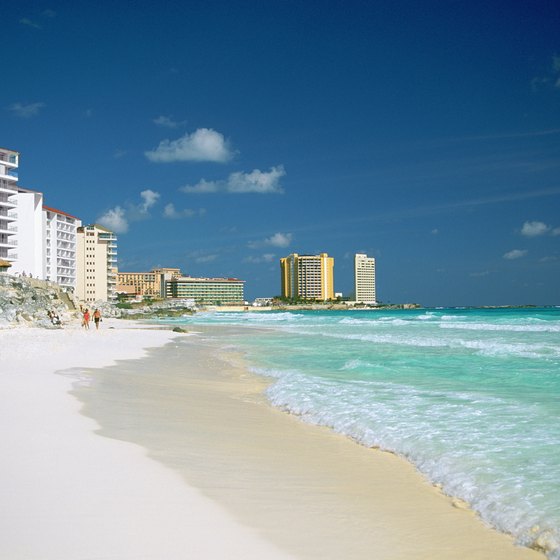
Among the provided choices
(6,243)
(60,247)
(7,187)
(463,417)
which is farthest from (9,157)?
(463,417)

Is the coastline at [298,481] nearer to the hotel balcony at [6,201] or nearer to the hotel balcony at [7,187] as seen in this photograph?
the hotel balcony at [7,187]

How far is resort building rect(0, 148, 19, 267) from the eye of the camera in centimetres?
6712

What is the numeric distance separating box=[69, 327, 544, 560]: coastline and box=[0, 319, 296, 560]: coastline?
0.23 m

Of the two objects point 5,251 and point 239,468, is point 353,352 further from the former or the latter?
point 5,251

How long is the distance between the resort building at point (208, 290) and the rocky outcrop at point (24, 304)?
134227 millimetres

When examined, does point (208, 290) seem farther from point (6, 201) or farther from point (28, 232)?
point (6, 201)

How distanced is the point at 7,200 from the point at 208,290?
129463 millimetres

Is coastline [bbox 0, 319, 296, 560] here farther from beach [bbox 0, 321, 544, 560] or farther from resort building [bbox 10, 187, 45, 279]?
resort building [bbox 10, 187, 45, 279]

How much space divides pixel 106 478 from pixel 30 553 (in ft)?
4.98

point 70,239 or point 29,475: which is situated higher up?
point 70,239

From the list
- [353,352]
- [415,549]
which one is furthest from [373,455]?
[353,352]

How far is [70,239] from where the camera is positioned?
325 feet

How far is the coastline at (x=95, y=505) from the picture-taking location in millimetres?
3469

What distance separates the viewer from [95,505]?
4137mm
